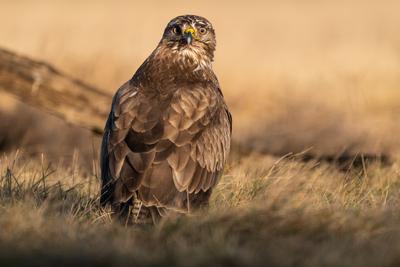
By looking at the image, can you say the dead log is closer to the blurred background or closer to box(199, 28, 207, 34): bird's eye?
the blurred background

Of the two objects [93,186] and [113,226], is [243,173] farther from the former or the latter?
[113,226]

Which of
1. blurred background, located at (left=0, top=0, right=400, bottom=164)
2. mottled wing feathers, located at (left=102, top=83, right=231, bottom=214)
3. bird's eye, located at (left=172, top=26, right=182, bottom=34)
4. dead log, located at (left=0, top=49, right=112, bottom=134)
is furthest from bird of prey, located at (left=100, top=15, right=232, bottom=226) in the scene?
dead log, located at (left=0, top=49, right=112, bottom=134)

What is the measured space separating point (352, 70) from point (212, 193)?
860 cm

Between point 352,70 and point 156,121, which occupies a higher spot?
point 156,121

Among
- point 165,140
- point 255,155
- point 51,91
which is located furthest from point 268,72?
point 165,140

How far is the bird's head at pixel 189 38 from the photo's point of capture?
7074 millimetres

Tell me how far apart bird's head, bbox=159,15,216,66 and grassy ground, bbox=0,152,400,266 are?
3.68ft

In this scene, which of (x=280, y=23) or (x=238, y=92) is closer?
(x=238, y=92)

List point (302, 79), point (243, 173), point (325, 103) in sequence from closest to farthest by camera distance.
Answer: point (243, 173) → point (325, 103) → point (302, 79)

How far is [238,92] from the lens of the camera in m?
13.7

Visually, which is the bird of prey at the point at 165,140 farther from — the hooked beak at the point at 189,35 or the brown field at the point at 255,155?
the brown field at the point at 255,155

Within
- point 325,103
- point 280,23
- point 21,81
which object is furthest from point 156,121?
point 280,23

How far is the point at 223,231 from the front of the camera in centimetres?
520

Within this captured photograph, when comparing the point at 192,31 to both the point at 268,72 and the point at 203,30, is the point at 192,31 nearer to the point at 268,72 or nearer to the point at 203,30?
the point at 203,30
